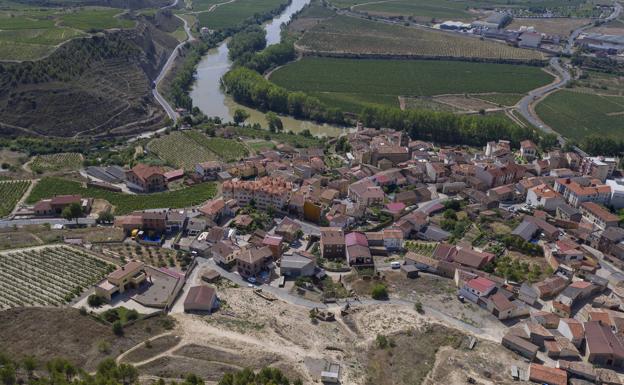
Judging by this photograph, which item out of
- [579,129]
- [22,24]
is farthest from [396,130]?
[22,24]

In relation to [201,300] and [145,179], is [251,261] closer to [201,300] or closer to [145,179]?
[201,300]

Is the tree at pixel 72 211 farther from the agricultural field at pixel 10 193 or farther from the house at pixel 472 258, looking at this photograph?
the house at pixel 472 258

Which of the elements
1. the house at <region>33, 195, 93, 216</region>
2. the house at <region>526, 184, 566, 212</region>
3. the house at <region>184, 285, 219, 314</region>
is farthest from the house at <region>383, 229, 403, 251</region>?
the house at <region>33, 195, 93, 216</region>

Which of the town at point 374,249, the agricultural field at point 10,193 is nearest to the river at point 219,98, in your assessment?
the town at point 374,249

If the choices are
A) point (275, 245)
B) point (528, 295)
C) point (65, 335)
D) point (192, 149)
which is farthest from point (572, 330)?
point (192, 149)

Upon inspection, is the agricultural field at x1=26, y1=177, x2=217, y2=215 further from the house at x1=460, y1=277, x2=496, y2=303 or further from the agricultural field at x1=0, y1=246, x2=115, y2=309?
the house at x1=460, y1=277, x2=496, y2=303

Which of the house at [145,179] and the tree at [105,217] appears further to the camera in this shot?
the house at [145,179]
